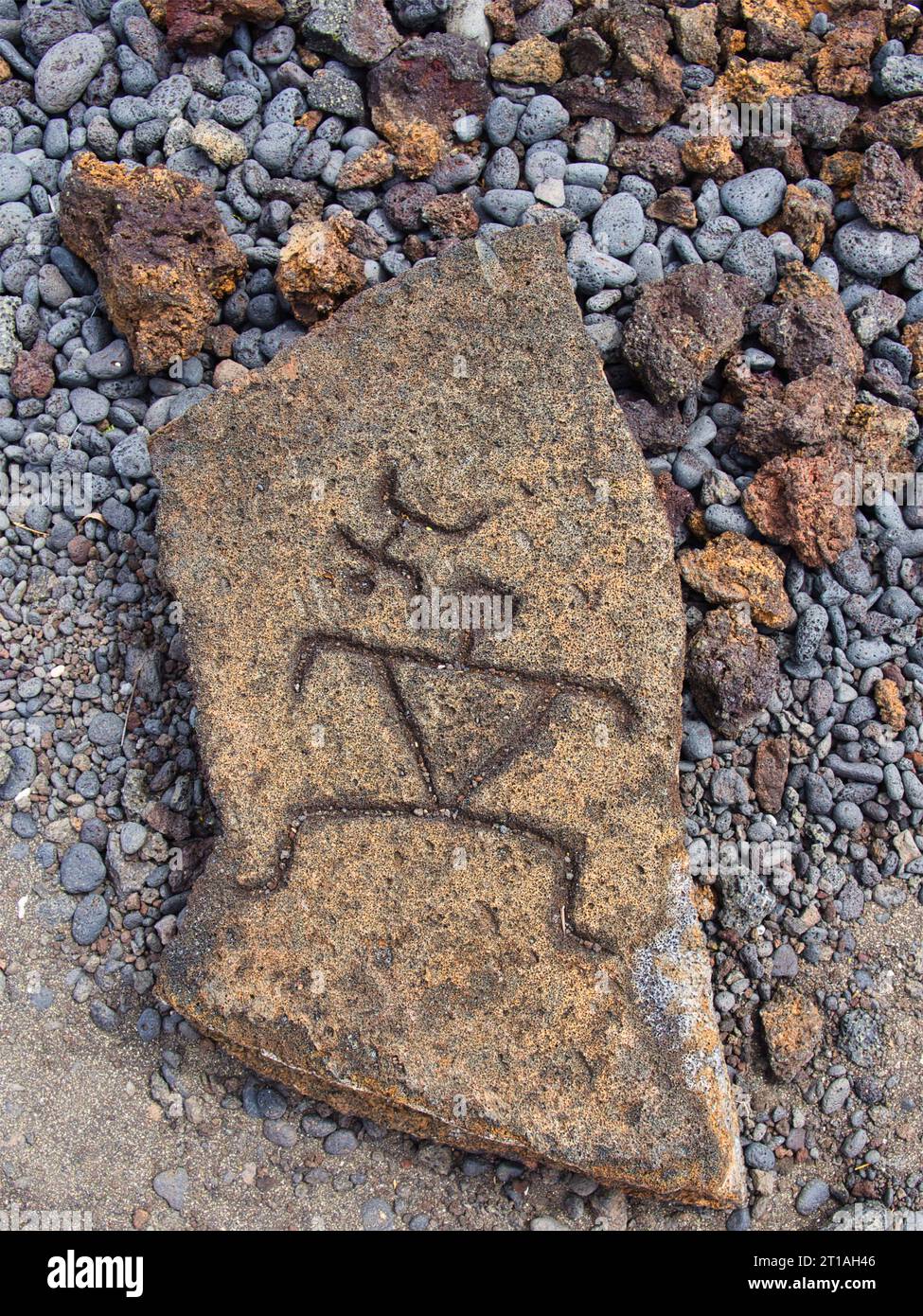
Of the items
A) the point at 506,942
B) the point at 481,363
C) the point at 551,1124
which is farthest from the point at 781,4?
the point at 551,1124

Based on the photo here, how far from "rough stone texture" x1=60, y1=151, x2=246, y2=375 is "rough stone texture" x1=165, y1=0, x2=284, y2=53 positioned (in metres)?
0.71

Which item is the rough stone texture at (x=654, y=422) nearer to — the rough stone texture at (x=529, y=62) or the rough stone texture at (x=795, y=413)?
the rough stone texture at (x=795, y=413)

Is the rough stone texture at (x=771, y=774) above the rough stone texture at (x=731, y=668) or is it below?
below

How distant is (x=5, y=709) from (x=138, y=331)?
1504 millimetres

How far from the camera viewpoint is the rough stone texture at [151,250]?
4.49 meters

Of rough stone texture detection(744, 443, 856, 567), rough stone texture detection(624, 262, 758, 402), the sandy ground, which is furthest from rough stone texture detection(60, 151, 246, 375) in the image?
the sandy ground

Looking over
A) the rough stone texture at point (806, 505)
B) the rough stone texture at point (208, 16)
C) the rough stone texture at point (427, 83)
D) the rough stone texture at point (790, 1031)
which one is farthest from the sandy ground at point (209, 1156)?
the rough stone texture at point (208, 16)

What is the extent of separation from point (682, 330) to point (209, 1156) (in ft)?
→ 11.0

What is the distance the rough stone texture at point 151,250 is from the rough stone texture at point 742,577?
2091 millimetres

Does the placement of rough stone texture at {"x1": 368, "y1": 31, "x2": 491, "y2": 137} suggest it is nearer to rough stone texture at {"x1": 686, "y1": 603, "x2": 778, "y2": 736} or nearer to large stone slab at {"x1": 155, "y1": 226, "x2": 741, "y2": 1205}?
large stone slab at {"x1": 155, "y1": 226, "x2": 741, "y2": 1205}

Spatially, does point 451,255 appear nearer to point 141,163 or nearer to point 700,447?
point 700,447

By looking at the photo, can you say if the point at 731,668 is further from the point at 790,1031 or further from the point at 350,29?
the point at 350,29

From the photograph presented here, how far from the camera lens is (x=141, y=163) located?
16.4 feet

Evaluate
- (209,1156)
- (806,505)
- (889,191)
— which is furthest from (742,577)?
(209,1156)
